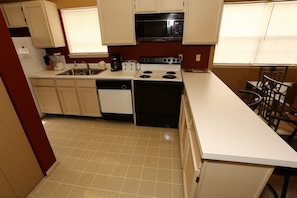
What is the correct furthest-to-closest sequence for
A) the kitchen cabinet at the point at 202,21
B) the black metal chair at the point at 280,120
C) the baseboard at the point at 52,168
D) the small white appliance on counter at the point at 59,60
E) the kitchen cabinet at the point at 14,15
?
the small white appliance on counter at the point at 59,60
the kitchen cabinet at the point at 14,15
the kitchen cabinet at the point at 202,21
the baseboard at the point at 52,168
the black metal chair at the point at 280,120

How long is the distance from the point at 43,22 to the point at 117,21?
1.38 meters

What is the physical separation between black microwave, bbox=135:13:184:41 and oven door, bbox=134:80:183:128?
0.70 m

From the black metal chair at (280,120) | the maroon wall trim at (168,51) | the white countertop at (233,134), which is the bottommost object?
the black metal chair at (280,120)

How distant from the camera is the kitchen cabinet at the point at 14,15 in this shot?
8.22 ft

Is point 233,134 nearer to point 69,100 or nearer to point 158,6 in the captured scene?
point 158,6

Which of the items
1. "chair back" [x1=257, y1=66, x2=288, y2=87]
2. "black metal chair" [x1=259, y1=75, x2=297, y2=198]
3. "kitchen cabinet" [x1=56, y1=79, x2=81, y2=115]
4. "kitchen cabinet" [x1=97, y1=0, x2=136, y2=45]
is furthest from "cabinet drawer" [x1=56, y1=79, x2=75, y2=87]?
"chair back" [x1=257, y1=66, x2=288, y2=87]

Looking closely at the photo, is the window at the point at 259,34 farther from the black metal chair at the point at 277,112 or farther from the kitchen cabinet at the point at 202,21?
the black metal chair at the point at 277,112

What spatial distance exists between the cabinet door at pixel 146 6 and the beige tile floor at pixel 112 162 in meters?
1.90

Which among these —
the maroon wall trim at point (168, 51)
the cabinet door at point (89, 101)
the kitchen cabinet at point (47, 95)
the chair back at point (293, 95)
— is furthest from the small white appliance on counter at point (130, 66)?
the chair back at point (293, 95)

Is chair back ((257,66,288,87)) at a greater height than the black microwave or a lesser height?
lesser

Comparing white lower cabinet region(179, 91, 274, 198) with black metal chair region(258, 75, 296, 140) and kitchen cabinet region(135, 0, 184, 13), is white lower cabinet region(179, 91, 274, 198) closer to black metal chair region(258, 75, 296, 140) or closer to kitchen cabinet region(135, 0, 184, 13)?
black metal chair region(258, 75, 296, 140)

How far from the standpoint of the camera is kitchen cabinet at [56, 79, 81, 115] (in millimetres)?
2580

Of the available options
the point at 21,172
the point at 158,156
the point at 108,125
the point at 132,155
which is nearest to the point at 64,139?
the point at 108,125

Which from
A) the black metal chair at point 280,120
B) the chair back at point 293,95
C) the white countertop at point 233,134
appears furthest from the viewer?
the chair back at point 293,95
